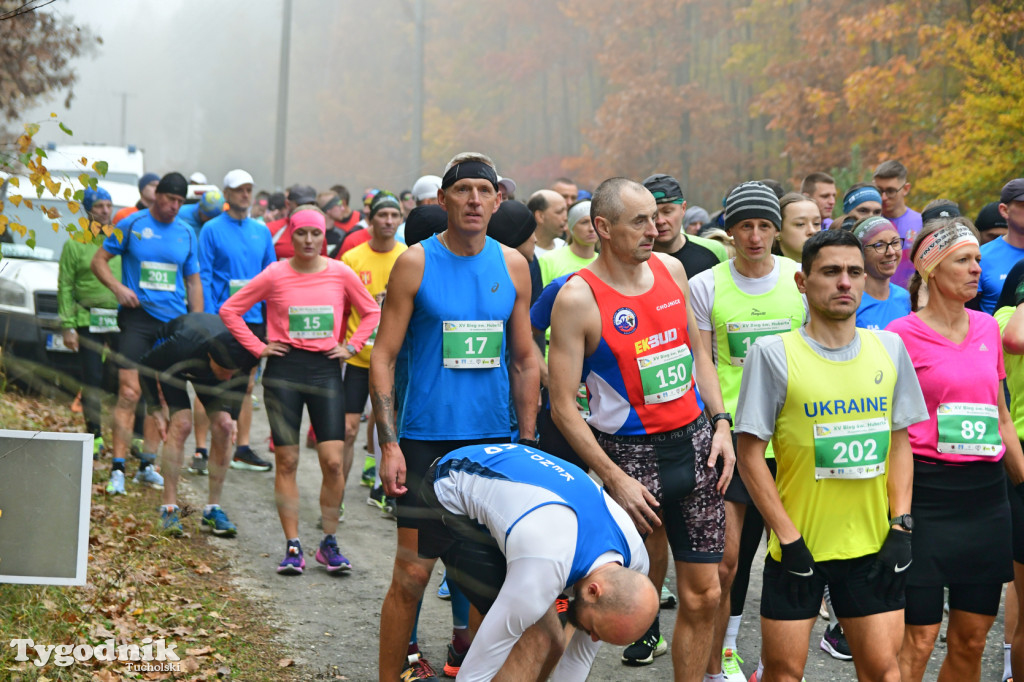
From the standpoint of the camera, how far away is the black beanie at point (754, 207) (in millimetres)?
5168

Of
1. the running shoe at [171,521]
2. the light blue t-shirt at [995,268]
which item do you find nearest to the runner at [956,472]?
the light blue t-shirt at [995,268]

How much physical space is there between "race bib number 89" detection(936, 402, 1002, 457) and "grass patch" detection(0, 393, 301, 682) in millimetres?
3012

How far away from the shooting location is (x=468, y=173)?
4750 millimetres

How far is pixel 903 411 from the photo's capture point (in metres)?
4.04

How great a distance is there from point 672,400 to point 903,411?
3.14ft

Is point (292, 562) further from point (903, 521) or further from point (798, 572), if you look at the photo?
point (903, 521)

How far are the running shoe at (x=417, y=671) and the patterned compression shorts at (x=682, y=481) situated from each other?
1.32m

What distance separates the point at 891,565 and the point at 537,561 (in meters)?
1.36

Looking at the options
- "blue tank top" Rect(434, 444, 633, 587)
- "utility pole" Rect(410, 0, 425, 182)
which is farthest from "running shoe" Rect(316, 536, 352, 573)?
"utility pole" Rect(410, 0, 425, 182)

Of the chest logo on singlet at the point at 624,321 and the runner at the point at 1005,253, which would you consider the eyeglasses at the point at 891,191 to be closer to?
the runner at the point at 1005,253

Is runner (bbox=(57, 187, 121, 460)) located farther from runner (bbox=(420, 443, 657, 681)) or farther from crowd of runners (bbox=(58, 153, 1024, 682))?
runner (bbox=(420, 443, 657, 681))

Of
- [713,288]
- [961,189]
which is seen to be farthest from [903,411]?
[961,189]

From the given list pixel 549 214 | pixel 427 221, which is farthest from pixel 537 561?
pixel 549 214
